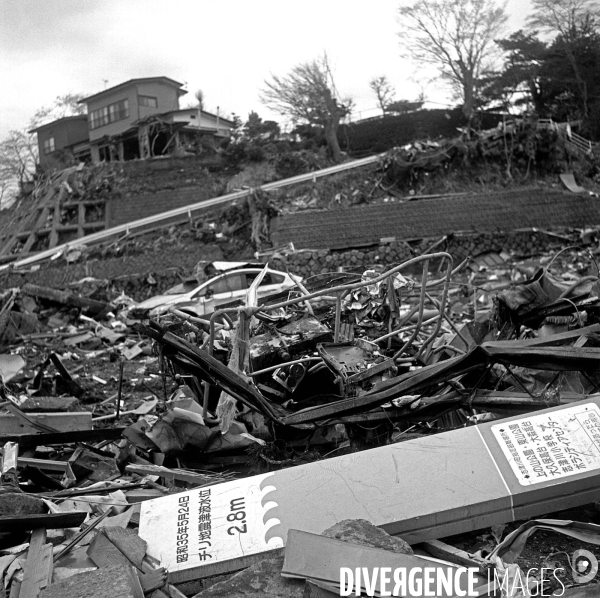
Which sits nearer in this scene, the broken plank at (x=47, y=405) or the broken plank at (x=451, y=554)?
the broken plank at (x=451, y=554)

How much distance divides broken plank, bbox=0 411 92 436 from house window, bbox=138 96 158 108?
33601 millimetres

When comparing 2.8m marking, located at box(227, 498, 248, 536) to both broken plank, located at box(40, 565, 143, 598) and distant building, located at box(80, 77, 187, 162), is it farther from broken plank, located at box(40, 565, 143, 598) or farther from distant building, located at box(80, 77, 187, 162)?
distant building, located at box(80, 77, 187, 162)

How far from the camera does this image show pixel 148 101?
36.9 m

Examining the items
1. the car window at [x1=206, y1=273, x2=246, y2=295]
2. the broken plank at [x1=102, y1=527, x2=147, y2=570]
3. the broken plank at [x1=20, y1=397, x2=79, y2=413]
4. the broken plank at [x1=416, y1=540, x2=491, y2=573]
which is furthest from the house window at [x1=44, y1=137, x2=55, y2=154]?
the broken plank at [x1=416, y1=540, x2=491, y2=573]

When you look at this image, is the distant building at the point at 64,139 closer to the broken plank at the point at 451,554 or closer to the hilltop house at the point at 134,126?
the hilltop house at the point at 134,126

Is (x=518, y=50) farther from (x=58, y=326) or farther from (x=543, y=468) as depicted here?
(x=543, y=468)

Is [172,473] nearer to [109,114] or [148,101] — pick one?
[148,101]

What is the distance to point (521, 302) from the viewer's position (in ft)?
17.1

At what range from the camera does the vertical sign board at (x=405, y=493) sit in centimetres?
296

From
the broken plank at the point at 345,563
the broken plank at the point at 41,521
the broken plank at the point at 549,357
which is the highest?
the broken plank at the point at 549,357

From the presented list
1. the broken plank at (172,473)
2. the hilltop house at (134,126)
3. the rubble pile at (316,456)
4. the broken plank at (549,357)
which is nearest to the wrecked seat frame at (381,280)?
the rubble pile at (316,456)

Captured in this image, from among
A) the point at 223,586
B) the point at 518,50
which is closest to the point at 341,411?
the point at 223,586

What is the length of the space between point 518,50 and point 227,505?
33.4m

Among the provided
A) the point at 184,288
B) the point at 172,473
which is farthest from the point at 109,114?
the point at 172,473
